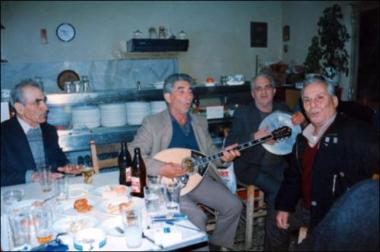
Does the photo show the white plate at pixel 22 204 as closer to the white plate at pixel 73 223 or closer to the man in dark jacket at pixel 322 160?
the white plate at pixel 73 223

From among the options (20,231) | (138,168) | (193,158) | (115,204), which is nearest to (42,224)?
(20,231)

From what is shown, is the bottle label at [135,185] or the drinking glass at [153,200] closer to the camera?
the drinking glass at [153,200]

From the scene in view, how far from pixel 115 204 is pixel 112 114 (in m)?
1.39

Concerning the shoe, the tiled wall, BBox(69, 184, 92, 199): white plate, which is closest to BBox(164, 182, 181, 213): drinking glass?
BBox(69, 184, 92, 199): white plate

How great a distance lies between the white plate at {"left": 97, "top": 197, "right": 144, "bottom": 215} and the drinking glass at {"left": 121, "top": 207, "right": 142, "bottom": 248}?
0.21 meters

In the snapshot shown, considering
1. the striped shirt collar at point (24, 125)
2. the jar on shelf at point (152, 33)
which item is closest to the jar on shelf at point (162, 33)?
the jar on shelf at point (152, 33)

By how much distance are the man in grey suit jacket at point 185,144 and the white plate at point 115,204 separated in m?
0.67

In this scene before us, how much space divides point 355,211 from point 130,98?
7.27ft

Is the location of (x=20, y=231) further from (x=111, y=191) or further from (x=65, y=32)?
(x=65, y=32)

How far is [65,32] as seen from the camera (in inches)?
195

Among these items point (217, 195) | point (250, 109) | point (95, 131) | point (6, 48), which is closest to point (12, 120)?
point (95, 131)

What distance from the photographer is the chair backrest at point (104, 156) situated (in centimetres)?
253

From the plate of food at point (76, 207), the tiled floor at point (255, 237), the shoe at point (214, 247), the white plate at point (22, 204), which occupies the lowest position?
the tiled floor at point (255, 237)

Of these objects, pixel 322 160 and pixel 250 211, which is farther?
pixel 250 211
